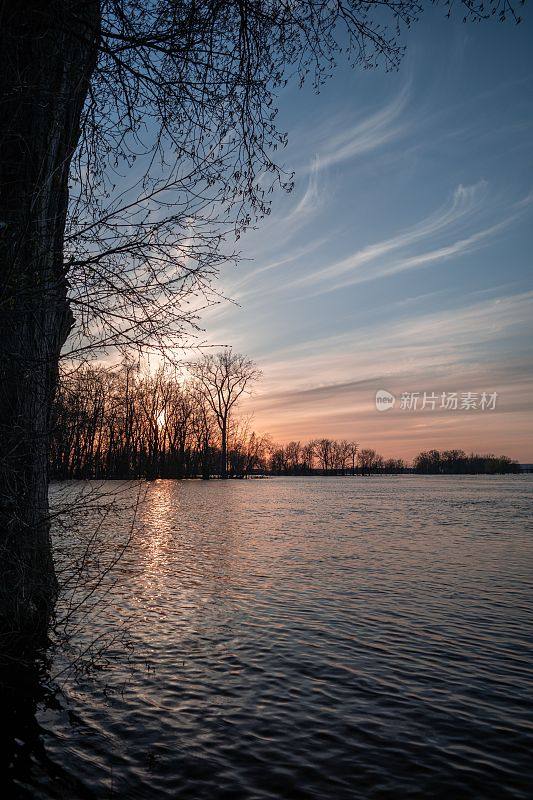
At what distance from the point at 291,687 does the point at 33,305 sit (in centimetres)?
440

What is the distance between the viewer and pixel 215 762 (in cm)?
409

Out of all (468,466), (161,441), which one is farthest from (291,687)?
(468,466)

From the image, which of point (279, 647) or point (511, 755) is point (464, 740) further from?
point (279, 647)

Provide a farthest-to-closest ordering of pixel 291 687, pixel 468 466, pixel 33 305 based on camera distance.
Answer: pixel 468 466
pixel 291 687
pixel 33 305

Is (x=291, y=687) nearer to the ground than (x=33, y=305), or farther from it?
nearer to the ground

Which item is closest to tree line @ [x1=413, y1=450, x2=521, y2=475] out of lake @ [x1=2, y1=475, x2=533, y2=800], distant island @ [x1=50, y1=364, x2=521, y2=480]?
distant island @ [x1=50, y1=364, x2=521, y2=480]

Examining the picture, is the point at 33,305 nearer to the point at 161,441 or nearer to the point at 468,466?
the point at 161,441

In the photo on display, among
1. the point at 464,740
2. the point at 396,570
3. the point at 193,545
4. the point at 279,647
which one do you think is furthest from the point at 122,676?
the point at 193,545

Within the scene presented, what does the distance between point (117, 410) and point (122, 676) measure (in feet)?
9.19

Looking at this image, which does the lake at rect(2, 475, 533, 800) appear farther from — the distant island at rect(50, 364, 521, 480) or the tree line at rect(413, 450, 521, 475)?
the tree line at rect(413, 450, 521, 475)

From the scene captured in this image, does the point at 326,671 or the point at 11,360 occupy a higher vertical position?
the point at 11,360

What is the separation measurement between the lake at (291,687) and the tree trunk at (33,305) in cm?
52

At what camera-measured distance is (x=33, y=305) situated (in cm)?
480

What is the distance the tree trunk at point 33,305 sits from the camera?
4770 mm
